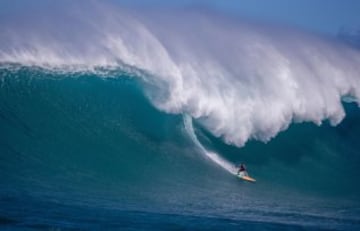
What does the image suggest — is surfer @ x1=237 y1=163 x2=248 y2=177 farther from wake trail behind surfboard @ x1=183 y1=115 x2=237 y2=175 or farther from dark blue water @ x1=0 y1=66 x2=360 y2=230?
dark blue water @ x1=0 y1=66 x2=360 y2=230

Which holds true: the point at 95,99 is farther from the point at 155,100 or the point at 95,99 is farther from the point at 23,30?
the point at 23,30

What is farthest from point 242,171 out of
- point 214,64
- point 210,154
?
point 214,64

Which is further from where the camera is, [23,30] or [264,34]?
[264,34]

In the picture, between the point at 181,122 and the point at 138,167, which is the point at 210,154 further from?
the point at 138,167

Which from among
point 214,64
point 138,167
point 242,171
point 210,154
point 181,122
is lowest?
point 138,167

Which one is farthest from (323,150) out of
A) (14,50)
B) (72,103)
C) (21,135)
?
(14,50)
